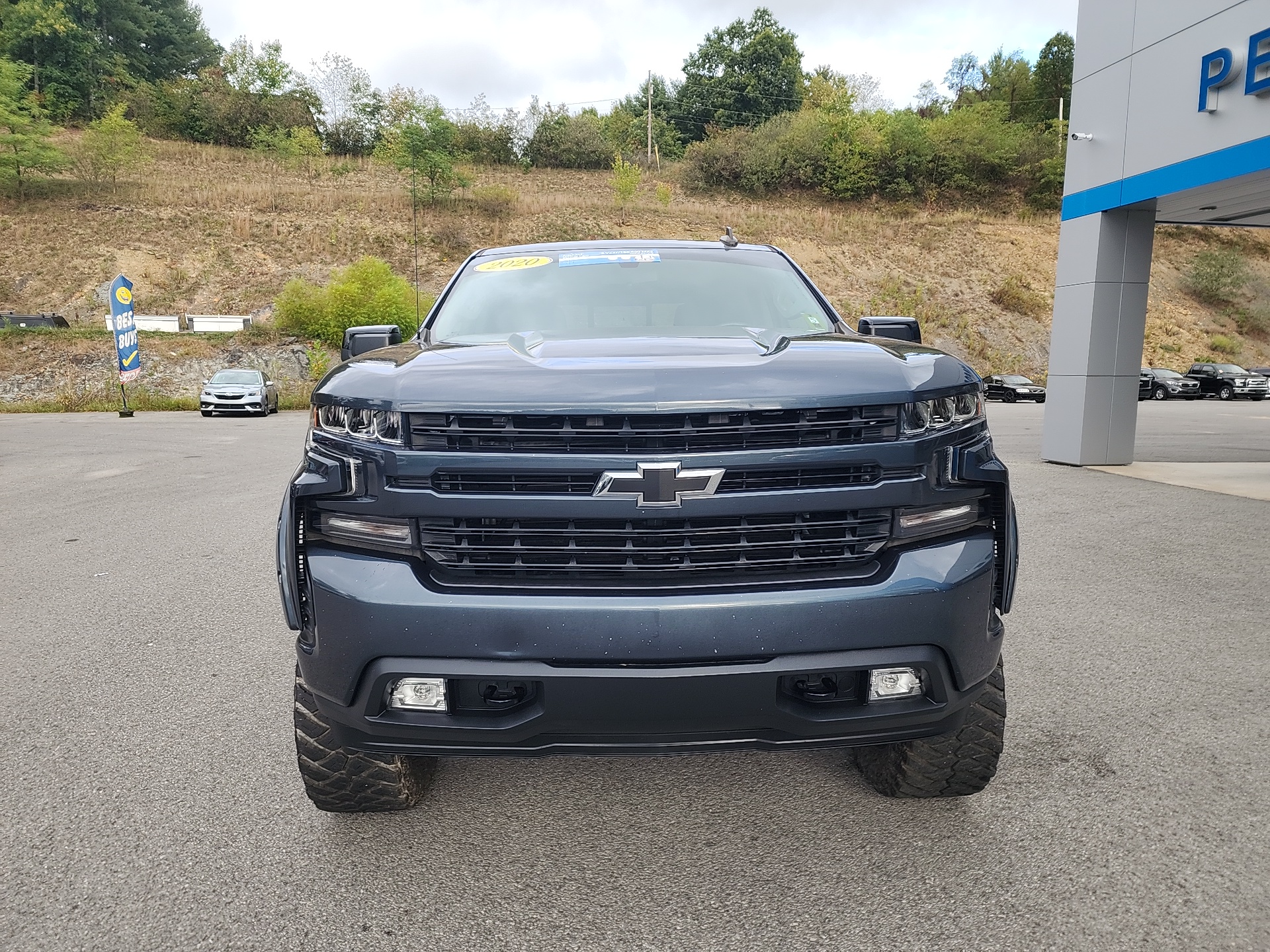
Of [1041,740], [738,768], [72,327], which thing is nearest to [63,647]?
[738,768]

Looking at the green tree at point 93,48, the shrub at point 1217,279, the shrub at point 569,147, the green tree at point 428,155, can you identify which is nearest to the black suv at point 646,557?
the green tree at point 428,155

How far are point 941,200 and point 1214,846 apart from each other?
215 ft

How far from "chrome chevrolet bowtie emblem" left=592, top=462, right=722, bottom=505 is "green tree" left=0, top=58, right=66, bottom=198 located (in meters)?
57.8

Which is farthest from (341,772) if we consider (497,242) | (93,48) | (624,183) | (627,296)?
(93,48)

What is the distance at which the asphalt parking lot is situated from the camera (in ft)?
7.01

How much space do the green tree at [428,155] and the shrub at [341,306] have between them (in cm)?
1642

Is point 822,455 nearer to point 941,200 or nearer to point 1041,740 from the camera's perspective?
point 1041,740

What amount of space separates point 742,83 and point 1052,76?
2604 cm

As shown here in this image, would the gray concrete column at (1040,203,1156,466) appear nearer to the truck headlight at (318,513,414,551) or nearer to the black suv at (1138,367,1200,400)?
the truck headlight at (318,513,414,551)

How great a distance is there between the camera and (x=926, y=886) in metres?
2.28

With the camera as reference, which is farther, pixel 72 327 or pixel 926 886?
pixel 72 327

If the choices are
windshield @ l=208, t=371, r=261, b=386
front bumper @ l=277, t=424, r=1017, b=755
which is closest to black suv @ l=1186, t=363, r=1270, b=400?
windshield @ l=208, t=371, r=261, b=386

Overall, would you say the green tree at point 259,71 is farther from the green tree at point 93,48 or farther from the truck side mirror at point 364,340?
the truck side mirror at point 364,340

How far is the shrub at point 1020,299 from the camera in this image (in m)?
49.4
